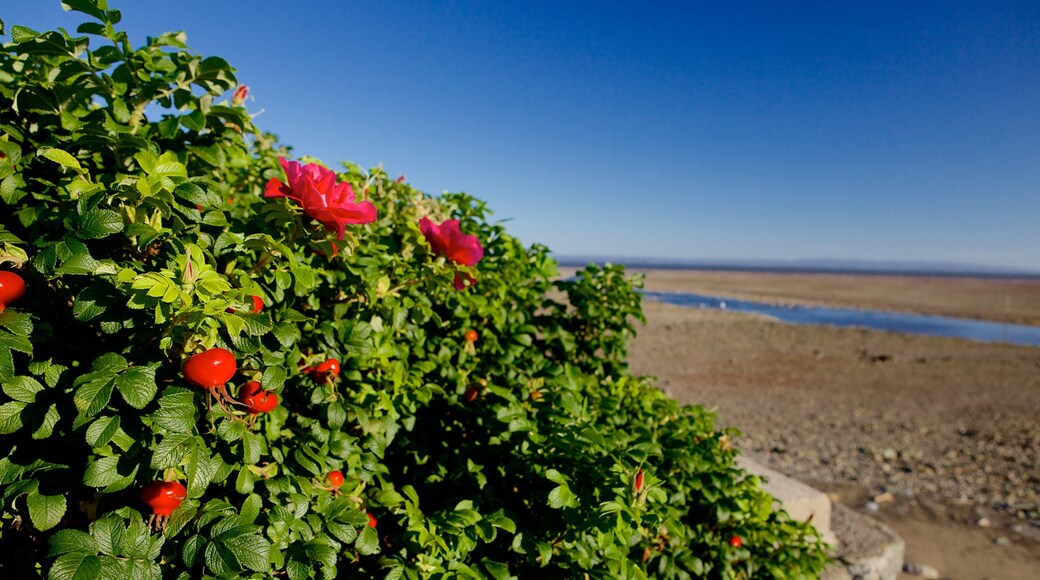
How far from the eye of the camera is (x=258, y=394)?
4.27 feet

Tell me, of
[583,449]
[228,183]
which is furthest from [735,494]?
[228,183]

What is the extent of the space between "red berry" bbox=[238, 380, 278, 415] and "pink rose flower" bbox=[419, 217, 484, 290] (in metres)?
0.66

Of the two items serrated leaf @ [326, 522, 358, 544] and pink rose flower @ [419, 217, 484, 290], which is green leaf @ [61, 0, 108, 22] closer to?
pink rose flower @ [419, 217, 484, 290]

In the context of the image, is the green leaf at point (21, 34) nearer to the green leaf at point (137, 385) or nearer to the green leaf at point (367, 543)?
the green leaf at point (137, 385)

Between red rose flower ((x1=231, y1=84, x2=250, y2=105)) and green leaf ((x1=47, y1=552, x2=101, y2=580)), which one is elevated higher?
red rose flower ((x1=231, y1=84, x2=250, y2=105))

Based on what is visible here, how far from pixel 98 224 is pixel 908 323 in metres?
28.8

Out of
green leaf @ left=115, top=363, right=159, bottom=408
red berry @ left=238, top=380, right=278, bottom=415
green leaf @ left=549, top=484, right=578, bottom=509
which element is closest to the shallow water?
green leaf @ left=549, top=484, right=578, bottom=509

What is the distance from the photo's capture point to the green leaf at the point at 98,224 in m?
1.08

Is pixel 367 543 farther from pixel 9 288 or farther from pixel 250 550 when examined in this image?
pixel 9 288

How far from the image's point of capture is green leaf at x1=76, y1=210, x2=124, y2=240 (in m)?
1.08

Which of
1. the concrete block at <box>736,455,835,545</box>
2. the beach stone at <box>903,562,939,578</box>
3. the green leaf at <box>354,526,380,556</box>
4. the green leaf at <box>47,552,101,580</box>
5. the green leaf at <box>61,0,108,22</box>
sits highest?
the green leaf at <box>61,0,108,22</box>

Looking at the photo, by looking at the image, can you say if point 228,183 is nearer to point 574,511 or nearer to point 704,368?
point 574,511

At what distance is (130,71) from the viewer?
4.99 feet

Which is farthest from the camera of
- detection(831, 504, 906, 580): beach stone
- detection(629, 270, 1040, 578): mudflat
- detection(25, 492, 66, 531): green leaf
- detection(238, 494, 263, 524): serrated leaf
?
detection(629, 270, 1040, 578): mudflat
